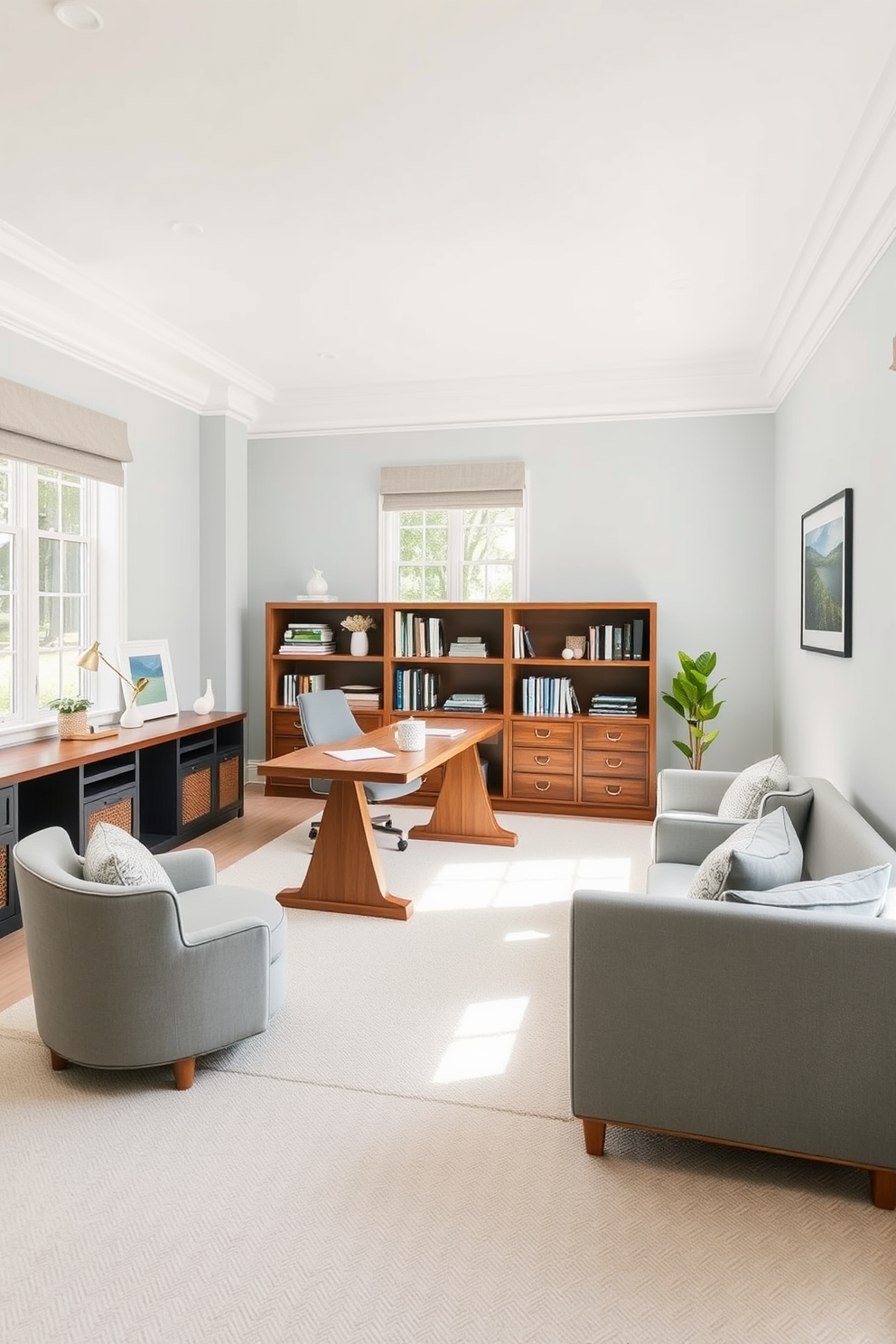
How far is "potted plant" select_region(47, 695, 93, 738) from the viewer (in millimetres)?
4477

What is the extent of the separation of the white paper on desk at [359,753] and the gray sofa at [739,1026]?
1.89 m

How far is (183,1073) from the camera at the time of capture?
7.95 ft

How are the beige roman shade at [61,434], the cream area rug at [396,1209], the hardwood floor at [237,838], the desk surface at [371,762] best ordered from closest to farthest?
the cream area rug at [396,1209]
the hardwood floor at [237,838]
the desk surface at [371,762]
the beige roman shade at [61,434]

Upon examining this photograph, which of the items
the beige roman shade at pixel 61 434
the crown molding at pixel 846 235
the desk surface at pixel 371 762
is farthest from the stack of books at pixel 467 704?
the crown molding at pixel 846 235

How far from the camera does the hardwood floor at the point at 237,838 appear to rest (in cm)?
318

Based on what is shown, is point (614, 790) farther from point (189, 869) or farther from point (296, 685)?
point (189, 869)

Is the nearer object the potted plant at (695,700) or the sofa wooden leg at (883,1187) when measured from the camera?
the sofa wooden leg at (883,1187)

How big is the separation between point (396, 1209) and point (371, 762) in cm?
197

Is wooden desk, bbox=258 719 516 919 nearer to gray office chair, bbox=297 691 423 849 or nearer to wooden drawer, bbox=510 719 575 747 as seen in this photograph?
gray office chair, bbox=297 691 423 849

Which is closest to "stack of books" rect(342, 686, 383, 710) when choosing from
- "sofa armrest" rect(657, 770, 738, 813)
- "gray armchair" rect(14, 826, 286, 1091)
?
"sofa armrest" rect(657, 770, 738, 813)

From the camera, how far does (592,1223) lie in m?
1.89

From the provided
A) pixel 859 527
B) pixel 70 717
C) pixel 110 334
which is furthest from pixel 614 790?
pixel 110 334

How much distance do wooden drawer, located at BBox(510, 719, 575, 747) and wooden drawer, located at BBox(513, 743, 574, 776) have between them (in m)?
0.03

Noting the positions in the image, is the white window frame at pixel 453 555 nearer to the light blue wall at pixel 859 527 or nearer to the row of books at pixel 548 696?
the row of books at pixel 548 696
